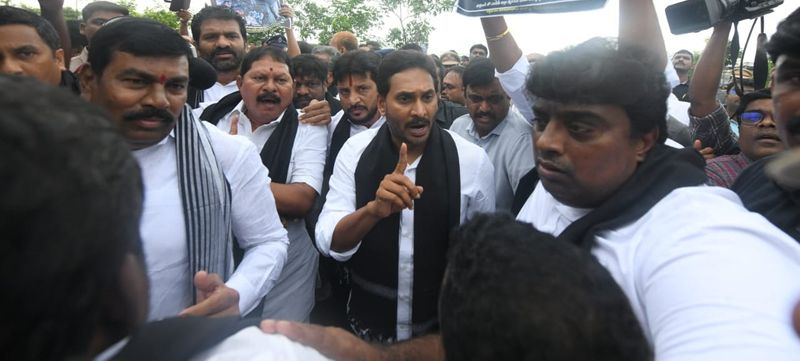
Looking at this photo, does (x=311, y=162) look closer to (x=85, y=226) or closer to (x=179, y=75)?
(x=179, y=75)

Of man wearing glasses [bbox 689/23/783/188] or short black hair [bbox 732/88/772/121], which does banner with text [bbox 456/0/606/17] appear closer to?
man wearing glasses [bbox 689/23/783/188]

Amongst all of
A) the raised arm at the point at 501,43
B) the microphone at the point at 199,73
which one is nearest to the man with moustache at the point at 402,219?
the raised arm at the point at 501,43

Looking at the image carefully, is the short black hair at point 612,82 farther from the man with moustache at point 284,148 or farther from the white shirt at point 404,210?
the man with moustache at point 284,148

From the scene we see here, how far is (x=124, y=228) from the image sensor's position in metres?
0.65

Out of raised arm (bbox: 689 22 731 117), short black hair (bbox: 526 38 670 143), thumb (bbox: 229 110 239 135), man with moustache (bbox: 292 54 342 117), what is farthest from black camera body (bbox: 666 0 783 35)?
man with moustache (bbox: 292 54 342 117)

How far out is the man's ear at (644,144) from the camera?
154 cm

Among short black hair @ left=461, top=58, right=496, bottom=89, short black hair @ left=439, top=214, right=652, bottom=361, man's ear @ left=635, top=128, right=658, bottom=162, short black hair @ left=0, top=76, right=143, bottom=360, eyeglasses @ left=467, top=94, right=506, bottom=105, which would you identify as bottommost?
eyeglasses @ left=467, top=94, right=506, bottom=105

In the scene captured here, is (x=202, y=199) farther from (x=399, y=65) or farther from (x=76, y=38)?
(x=76, y=38)

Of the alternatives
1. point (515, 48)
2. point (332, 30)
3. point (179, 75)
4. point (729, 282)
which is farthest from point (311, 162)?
point (332, 30)

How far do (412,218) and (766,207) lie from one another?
134 cm

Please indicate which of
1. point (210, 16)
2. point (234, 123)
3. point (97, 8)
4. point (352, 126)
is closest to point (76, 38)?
point (97, 8)

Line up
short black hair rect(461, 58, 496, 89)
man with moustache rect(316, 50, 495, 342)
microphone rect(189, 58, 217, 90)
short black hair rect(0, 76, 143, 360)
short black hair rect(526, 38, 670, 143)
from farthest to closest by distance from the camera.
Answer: short black hair rect(461, 58, 496, 89), microphone rect(189, 58, 217, 90), man with moustache rect(316, 50, 495, 342), short black hair rect(526, 38, 670, 143), short black hair rect(0, 76, 143, 360)

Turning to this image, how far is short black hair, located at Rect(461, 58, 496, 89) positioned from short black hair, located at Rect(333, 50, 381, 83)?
61cm

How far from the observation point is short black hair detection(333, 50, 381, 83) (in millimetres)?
3561
